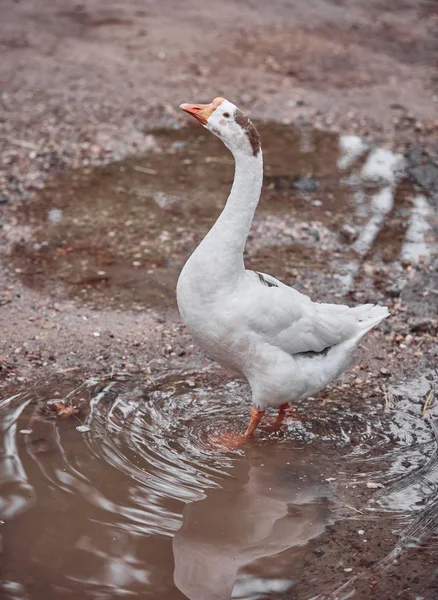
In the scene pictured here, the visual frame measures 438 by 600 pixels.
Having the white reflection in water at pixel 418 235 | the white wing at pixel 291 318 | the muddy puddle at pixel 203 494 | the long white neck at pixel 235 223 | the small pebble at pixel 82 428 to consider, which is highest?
the long white neck at pixel 235 223

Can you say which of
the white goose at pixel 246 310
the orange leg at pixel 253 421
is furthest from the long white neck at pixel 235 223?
the orange leg at pixel 253 421

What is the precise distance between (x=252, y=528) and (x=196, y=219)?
3949 millimetres

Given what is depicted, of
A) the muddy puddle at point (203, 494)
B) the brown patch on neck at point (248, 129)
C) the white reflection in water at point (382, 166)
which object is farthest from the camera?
the white reflection in water at point (382, 166)

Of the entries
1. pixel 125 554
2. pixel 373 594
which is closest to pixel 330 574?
pixel 373 594

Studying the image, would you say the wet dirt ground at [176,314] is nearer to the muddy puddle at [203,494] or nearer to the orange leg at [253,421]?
the muddy puddle at [203,494]

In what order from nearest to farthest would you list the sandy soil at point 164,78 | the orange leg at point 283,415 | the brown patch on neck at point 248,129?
the brown patch on neck at point 248,129, the orange leg at point 283,415, the sandy soil at point 164,78

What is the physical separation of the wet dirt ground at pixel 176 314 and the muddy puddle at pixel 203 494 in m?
0.01

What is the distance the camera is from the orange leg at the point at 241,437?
16.6ft

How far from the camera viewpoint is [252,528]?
176 inches

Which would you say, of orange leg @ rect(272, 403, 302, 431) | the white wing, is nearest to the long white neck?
the white wing

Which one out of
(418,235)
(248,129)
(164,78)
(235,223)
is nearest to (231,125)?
(248,129)

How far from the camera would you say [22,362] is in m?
5.70

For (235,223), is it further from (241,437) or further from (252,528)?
(252,528)

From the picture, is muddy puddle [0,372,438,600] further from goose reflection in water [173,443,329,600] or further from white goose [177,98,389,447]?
white goose [177,98,389,447]
